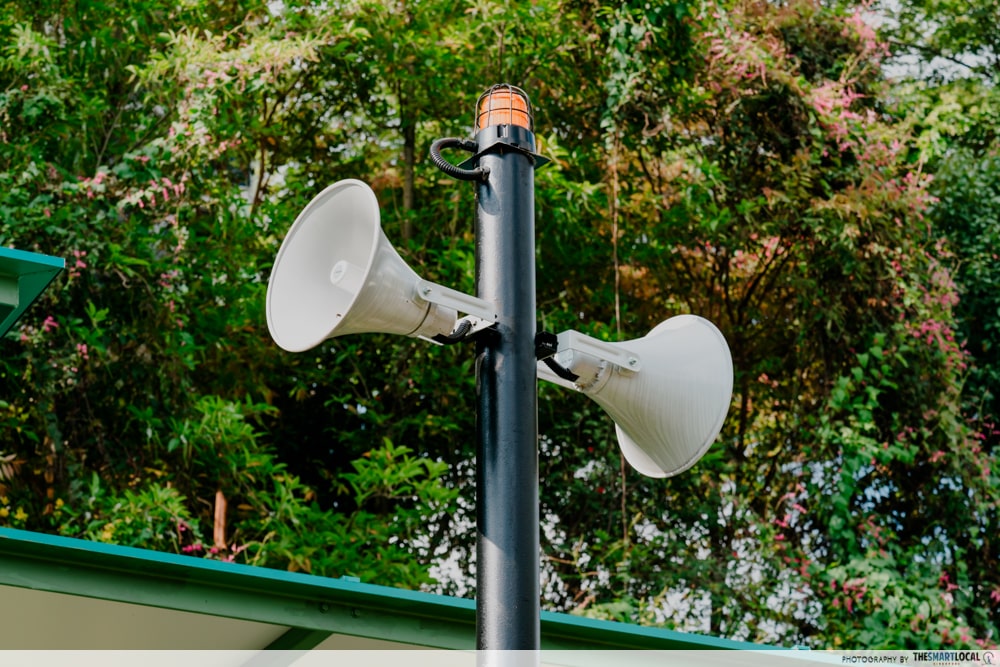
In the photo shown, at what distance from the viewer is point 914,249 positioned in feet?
23.2

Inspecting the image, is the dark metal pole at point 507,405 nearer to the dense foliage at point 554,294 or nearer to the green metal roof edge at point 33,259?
the green metal roof edge at point 33,259

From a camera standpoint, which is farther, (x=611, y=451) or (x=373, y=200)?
(x=611, y=451)

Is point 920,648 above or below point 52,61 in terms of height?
below

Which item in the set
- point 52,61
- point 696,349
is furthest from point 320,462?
point 696,349

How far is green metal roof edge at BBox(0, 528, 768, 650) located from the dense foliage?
9.32 ft

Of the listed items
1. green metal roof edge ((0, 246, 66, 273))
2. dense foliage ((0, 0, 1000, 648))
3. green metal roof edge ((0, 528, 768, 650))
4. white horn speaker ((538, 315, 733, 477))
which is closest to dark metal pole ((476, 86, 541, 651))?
white horn speaker ((538, 315, 733, 477))

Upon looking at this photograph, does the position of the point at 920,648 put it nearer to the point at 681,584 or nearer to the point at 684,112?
the point at 681,584

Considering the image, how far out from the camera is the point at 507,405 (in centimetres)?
173

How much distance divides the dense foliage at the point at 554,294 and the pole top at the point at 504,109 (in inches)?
154

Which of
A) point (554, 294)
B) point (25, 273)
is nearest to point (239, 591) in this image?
point (25, 273)

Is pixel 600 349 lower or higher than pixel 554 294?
lower

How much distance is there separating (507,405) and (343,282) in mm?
357

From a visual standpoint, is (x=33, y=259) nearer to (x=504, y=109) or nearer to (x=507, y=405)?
(x=504, y=109)

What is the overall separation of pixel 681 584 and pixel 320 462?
2.32 metres
